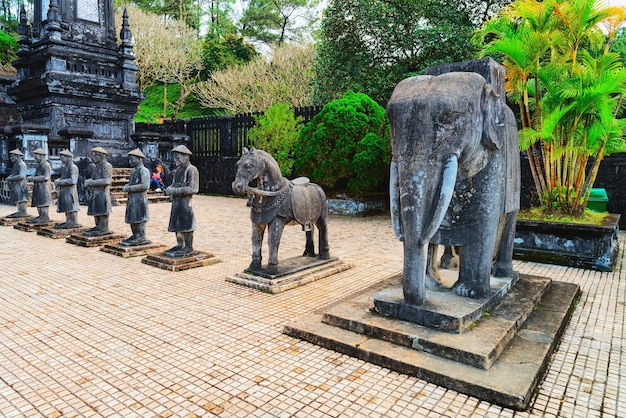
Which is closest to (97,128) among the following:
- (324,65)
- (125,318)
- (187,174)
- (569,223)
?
(324,65)

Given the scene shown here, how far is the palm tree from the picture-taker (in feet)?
21.5

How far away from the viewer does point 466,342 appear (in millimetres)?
3082

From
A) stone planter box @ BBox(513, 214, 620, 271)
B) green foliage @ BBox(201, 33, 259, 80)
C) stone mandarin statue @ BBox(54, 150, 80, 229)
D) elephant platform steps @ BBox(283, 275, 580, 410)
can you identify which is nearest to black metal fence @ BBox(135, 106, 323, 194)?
stone mandarin statue @ BBox(54, 150, 80, 229)

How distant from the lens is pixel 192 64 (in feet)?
99.0

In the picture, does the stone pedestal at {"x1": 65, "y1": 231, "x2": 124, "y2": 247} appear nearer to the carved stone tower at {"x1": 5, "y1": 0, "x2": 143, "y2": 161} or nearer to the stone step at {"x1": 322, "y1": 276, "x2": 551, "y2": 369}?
the stone step at {"x1": 322, "y1": 276, "x2": 551, "y2": 369}

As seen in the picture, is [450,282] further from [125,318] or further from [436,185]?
[125,318]

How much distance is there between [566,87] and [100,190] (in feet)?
25.9

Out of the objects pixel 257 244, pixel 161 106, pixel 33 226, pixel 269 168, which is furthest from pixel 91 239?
pixel 161 106

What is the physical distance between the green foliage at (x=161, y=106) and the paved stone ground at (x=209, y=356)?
2767 centimetres

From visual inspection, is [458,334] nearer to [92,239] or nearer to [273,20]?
[92,239]

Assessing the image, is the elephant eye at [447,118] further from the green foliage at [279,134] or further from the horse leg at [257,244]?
the green foliage at [279,134]

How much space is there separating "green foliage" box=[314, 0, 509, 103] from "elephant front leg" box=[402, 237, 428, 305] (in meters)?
13.2

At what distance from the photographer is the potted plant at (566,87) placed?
653 centimetres

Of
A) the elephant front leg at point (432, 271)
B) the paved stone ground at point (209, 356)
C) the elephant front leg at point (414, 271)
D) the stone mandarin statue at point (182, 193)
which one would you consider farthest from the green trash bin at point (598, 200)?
the stone mandarin statue at point (182, 193)
